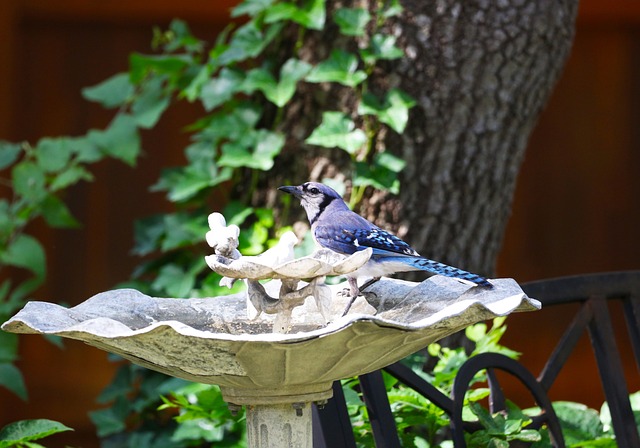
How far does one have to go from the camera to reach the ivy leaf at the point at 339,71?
3.52m

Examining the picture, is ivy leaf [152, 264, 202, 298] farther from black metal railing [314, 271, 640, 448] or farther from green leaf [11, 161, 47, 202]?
black metal railing [314, 271, 640, 448]

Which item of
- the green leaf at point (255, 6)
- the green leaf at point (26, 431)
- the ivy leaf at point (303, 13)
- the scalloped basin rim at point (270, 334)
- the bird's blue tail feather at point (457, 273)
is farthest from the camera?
the green leaf at point (255, 6)

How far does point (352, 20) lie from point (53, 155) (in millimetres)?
1362

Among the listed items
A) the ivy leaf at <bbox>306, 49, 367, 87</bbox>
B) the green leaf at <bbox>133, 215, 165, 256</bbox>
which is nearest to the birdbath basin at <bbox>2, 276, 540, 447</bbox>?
the ivy leaf at <bbox>306, 49, 367, 87</bbox>

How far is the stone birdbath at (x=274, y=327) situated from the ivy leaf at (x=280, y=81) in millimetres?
1439

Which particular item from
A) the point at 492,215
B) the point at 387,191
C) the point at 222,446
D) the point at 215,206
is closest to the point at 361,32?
the point at 387,191

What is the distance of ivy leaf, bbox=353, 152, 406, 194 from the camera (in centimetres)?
351

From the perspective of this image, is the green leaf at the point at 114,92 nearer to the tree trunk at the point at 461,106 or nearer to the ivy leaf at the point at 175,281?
the ivy leaf at the point at 175,281

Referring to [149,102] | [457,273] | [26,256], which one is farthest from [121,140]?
[457,273]

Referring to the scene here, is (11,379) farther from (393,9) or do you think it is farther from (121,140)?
(393,9)

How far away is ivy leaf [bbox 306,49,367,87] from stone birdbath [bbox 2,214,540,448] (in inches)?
53.8

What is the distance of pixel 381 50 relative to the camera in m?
3.54

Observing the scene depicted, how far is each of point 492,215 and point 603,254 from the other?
1.88 m

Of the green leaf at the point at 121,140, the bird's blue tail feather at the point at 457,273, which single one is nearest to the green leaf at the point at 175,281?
the green leaf at the point at 121,140
